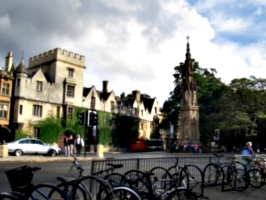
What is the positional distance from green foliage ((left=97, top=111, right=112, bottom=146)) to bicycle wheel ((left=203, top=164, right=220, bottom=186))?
38.0m

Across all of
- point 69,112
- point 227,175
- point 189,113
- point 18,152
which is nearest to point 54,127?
point 69,112

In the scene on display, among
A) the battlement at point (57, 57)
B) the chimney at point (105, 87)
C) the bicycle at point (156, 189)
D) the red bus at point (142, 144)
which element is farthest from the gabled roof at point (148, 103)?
the bicycle at point (156, 189)

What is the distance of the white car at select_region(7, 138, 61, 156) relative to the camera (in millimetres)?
26266

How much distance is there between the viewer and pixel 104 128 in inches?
1914

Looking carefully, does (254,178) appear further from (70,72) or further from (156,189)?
(70,72)

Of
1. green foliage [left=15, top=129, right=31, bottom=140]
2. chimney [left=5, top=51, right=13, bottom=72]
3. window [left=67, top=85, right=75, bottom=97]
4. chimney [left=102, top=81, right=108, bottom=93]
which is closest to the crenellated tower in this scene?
window [left=67, top=85, right=75, bottom=97]

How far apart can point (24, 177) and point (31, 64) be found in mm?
44657

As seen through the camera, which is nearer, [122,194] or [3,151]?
[122,194]

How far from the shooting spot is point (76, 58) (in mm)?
45250

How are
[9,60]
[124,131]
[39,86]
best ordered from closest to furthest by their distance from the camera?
1. [39,86]
2. [9,60]
3. [124,131]

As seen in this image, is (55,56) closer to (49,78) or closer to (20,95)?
(49,78)

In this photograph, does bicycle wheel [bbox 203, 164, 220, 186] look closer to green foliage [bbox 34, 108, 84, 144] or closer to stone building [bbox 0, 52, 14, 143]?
stone building [bbox 0, 52, 14, 143]

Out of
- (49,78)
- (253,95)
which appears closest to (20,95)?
(49,78)

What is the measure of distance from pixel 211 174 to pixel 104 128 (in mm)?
38852
